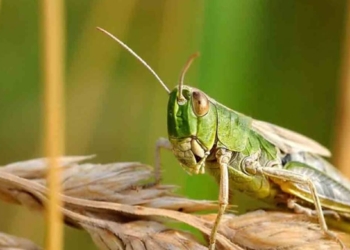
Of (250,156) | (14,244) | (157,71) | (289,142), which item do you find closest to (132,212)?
(14,244)

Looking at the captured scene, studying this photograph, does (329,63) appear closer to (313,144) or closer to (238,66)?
(313,144)

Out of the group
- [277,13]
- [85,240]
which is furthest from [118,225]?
[277,13]

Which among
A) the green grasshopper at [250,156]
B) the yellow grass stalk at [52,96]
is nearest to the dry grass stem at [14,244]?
the yellow grass stalk at [52,96]

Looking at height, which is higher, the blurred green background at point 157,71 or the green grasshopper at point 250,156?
the blurred green background at point 157,71

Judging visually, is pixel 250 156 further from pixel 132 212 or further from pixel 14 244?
pixel 14 244

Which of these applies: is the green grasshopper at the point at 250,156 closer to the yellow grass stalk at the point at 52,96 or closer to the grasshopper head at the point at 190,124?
the grasshopper head at the point at 190,124

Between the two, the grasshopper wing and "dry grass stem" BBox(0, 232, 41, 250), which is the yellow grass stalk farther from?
the grasshopper wing

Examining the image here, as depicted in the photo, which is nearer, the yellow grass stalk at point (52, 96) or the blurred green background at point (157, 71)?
the yellow grass stalk at point (52, 96)
